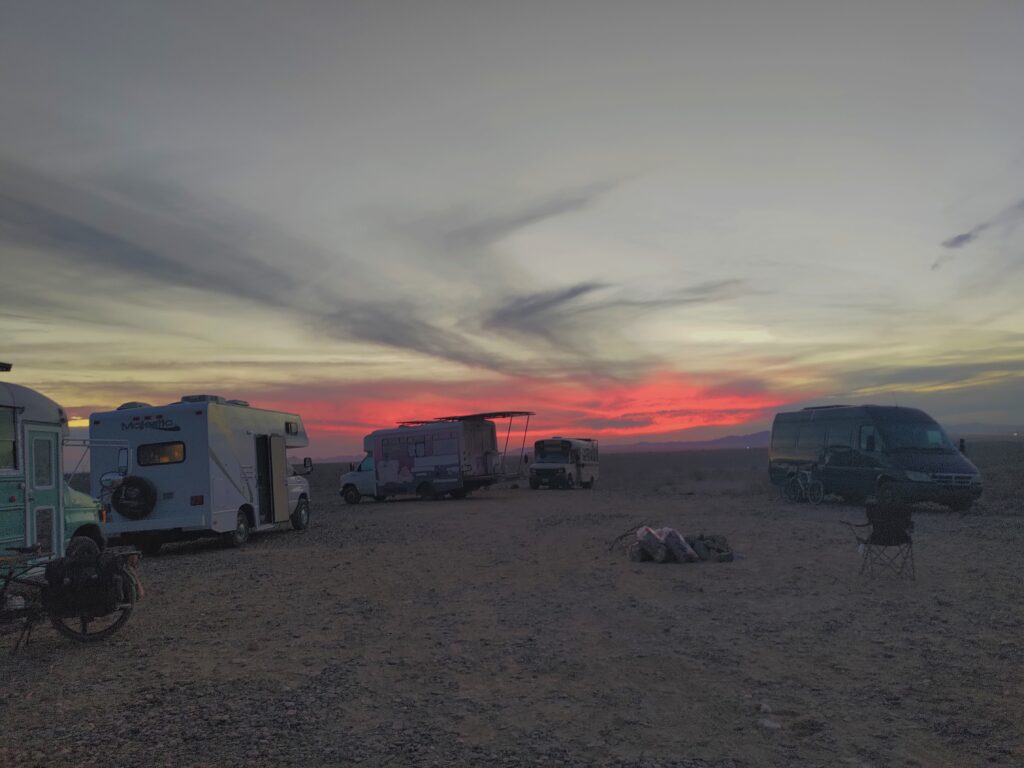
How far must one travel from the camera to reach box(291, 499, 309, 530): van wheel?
2119 centimetres

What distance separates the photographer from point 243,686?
6.65 meters

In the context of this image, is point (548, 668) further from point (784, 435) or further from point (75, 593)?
point (784, 435)

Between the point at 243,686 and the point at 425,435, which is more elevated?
the point at 425,435

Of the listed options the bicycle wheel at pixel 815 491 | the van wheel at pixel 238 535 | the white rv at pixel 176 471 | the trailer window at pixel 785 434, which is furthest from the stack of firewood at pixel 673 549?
the trailer window at pixel 785 434

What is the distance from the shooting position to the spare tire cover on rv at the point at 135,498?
1593cm

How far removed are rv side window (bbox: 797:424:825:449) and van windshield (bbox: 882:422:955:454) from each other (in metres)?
2.37

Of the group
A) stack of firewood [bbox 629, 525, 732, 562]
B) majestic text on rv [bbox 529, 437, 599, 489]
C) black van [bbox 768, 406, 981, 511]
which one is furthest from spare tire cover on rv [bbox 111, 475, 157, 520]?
majestic text on rv [bbox 529, 437, 599, 489]

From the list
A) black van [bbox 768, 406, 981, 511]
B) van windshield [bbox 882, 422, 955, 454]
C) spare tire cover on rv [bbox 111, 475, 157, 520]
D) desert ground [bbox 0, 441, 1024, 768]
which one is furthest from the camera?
van windshield [bbox 882, 422, 955, 454]

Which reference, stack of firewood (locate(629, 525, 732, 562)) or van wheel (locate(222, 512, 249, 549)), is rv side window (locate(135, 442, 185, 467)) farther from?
stack of firewood (locate(629, 525, 732, 562))

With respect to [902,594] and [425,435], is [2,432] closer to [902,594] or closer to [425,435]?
[902,594]

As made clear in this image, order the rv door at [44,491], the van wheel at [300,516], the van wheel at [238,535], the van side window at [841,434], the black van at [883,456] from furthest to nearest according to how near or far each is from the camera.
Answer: the van side window at [841,434], the van wheel at [300,516], the black van at [883,456], the van wheel at [238,535], the rv door at [44,491]

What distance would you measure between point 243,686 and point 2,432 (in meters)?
5.20

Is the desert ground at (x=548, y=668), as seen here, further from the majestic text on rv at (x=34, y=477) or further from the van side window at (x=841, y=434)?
the van side window at (x=841, y=434)

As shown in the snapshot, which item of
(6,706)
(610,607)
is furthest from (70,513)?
(610,607)
